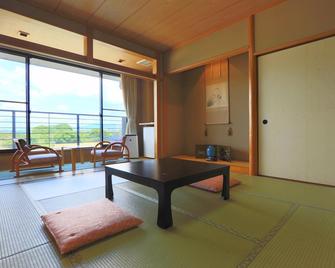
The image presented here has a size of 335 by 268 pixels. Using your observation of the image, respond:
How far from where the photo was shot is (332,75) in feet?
7.82

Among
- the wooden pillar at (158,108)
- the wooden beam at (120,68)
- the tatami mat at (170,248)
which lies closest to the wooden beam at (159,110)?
the wooden pillar at (158,108)

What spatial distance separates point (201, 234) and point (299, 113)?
2.26 metres

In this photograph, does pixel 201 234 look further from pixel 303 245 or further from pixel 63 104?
pixel 63 104

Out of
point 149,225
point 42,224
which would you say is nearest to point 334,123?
point 149,225

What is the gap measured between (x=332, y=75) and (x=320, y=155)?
1.00 metres

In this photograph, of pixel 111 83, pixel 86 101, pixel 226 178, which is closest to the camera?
pixel 226 178

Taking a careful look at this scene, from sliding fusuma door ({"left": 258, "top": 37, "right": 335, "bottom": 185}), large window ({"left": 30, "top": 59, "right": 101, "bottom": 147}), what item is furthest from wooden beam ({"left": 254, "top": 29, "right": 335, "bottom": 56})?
large window ({"left": 30, "top": 59, "right": 101, "bottom": 147})

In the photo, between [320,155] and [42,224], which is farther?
[320,155]

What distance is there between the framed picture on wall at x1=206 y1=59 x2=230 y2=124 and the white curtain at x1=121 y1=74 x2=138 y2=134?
225 cm

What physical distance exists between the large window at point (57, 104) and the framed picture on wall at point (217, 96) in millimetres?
2611

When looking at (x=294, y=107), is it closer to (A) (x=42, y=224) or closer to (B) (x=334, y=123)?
(B) (x=334, y=123)

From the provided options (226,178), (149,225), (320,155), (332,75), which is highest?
(332,75)

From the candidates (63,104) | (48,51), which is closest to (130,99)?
(63,104)

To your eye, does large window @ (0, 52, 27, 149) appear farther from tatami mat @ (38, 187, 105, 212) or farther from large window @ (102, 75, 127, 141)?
tatami mat @ (38, 187, 105, 212)
